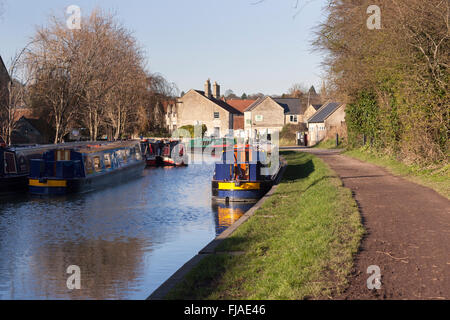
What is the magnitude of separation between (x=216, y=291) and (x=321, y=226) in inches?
144

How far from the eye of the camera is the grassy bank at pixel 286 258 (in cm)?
647

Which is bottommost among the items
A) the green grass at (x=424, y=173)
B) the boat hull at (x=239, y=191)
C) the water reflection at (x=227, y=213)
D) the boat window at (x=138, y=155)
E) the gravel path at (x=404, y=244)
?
the water reflection at (x=227, y=213)

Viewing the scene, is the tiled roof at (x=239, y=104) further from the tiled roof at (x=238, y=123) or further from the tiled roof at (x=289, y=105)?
the tiled roof at (x=289, y=105)

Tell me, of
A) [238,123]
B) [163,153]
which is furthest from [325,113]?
[238,123]

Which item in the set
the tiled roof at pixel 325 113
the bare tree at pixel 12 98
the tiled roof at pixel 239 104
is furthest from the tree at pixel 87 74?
the tiled roof at pixel 239 104

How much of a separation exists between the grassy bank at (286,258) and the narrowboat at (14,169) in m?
13.0

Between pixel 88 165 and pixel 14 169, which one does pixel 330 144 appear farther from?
pixel 14 169

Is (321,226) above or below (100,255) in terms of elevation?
above

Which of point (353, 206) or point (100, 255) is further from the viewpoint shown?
point (353, 206)

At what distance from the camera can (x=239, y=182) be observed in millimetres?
18453

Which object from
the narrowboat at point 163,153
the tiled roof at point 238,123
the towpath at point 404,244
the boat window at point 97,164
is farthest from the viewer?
the tiled roof at point 238,123
